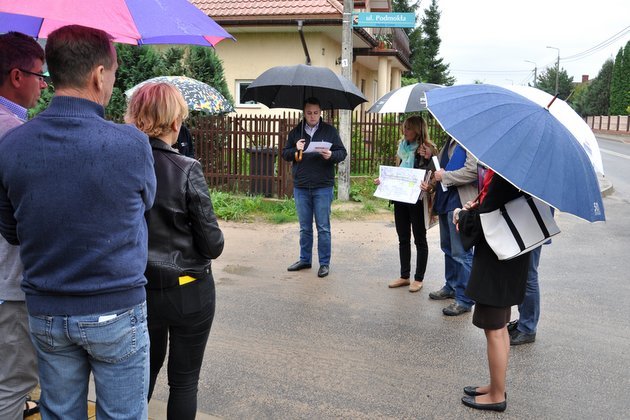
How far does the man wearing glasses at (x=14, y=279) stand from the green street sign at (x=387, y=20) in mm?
7227

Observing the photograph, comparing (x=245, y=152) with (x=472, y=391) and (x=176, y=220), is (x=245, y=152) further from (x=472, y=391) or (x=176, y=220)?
(x=176, y=220)

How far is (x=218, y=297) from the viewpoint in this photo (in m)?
5.67

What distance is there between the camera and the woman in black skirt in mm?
3459

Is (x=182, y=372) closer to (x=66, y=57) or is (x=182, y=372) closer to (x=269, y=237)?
(x=66, y=57)

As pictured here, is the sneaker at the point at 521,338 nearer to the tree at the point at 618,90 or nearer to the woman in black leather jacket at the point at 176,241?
the woman in black leather jacket at the point at 176,241

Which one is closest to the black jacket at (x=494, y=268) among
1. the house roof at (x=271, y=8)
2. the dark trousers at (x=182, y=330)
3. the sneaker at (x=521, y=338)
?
the sneaker at (x=521, y=338)

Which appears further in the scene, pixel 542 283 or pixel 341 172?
pixel 341 172

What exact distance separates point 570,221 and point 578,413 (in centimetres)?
710

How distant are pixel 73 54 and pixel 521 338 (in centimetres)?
396

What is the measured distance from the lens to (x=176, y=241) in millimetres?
2531

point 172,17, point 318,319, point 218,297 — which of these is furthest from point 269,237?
point 172,17

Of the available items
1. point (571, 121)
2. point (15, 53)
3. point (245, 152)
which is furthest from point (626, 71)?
point (15, 53)

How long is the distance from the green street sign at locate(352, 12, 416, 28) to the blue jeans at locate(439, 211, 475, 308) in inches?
179

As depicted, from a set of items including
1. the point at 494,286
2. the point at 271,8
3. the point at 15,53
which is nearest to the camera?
the point at 15,53
